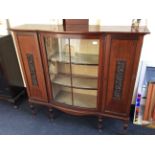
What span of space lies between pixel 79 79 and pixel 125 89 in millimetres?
568

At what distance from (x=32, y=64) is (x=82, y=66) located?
587mm

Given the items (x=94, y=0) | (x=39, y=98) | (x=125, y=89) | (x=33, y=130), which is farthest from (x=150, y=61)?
(x=33, y=130)

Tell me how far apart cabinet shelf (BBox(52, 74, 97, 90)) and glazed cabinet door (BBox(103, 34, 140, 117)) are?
0.69ft

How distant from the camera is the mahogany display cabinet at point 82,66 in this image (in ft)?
4.51

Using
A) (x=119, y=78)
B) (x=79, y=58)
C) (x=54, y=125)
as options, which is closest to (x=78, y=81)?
(x=79, y=58)

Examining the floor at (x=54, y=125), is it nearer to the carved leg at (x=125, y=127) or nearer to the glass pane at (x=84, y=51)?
the carved leg at (x=125, y=127)

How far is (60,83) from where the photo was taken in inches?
73.4

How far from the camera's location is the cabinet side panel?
1.34m

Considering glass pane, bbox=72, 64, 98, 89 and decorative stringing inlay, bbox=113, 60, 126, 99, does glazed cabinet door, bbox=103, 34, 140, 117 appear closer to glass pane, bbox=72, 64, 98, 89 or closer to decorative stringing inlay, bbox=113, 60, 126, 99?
decorative stringing inlay, bbox=113, 60, 126, 99

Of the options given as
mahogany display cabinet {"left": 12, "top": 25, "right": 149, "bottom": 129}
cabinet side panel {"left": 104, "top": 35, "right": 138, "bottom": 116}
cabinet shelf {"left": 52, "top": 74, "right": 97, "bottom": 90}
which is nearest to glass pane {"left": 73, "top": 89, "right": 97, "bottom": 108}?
mahogany display cabinet {"left": 12, "top": 25, "right": 149, "bottom": 129}

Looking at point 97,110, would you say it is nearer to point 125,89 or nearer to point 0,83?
point 125,89

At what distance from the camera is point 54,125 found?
2059 millimetres

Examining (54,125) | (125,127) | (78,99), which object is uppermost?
(78,99)

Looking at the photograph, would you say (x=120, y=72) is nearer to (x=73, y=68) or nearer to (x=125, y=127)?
(x=73, y=68)
